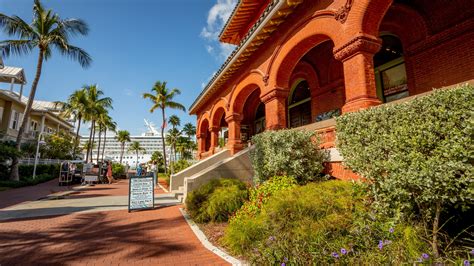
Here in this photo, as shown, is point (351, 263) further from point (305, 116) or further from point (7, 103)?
point (7, 103)

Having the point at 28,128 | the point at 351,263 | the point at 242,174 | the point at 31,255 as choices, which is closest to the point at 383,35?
the point at 242,174

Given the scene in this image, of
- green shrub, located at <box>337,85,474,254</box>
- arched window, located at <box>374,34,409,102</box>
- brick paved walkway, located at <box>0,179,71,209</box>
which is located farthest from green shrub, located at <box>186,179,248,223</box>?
brick paved walkway, located at <box>0,179,71,209</box>

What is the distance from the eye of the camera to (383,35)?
9484 mm

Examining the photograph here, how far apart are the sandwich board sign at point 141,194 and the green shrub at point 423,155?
7.35 metres

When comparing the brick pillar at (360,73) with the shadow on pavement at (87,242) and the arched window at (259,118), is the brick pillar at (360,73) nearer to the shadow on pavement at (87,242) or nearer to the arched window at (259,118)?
the shadow on pavement at (87,242)

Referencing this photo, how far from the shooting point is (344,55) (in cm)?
631

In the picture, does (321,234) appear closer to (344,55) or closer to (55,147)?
(344,55)

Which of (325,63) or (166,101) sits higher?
(166,101)

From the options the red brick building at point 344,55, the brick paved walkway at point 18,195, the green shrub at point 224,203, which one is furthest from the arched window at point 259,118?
the brick paved walkway at point 18,195

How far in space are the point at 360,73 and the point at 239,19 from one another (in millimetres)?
11792

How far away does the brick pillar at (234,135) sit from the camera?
1276 cm

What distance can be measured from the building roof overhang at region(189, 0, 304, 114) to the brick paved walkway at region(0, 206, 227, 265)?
7417 millimetres

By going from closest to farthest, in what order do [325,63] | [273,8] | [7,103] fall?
[273,8] < [325,63] < [7,103]

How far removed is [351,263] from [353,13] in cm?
612
